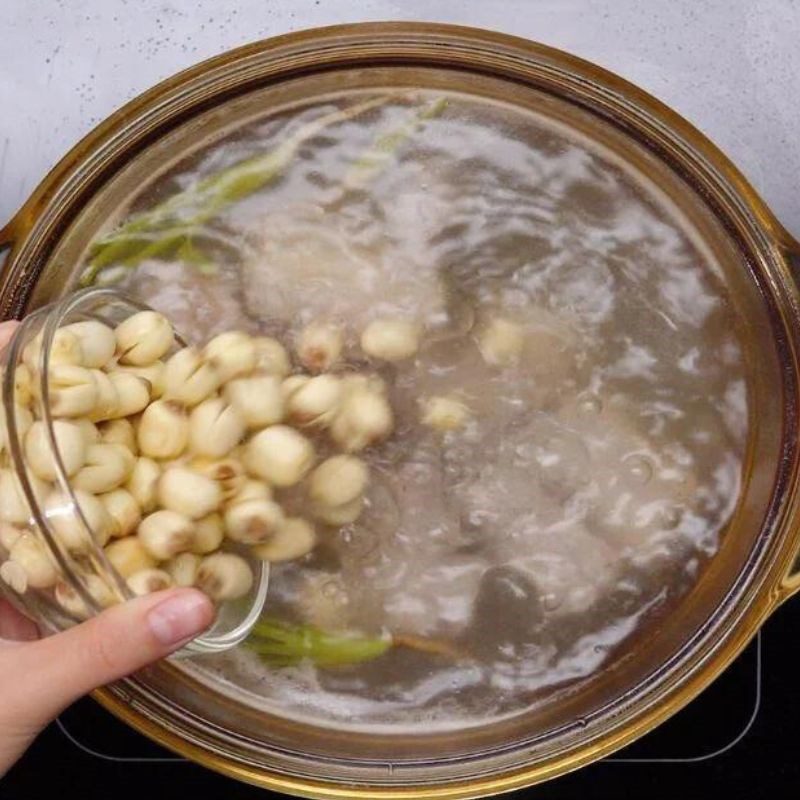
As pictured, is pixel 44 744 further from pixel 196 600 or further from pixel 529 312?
pixel 529 312

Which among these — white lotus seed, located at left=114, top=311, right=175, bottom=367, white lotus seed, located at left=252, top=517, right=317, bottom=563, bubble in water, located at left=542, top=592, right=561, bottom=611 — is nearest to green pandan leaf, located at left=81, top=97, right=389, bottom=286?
white lotus seed, located at left=114, top=311, right=175, bottom=367

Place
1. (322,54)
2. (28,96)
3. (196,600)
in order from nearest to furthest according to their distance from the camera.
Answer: (196,600), (322,54), (28,96)

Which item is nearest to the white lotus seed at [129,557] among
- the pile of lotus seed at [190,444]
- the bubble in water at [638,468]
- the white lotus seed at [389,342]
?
the pile of lotus seed at [190,444]

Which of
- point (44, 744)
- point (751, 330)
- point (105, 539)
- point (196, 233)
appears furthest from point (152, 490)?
point (751, 330)

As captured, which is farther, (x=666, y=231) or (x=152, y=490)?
(x=666, y=231)

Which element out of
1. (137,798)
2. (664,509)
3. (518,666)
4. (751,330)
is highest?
(751,330)

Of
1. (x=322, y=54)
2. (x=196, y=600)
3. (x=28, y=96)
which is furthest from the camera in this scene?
(x=28, y=96)

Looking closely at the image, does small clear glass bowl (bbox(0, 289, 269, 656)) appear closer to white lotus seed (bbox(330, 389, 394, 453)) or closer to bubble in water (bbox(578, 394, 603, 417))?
white lotus seed (bbox(330, 389, 394, 453))

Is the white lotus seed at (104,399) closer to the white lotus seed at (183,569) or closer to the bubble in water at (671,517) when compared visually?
the white lotus seed at (183,569)
